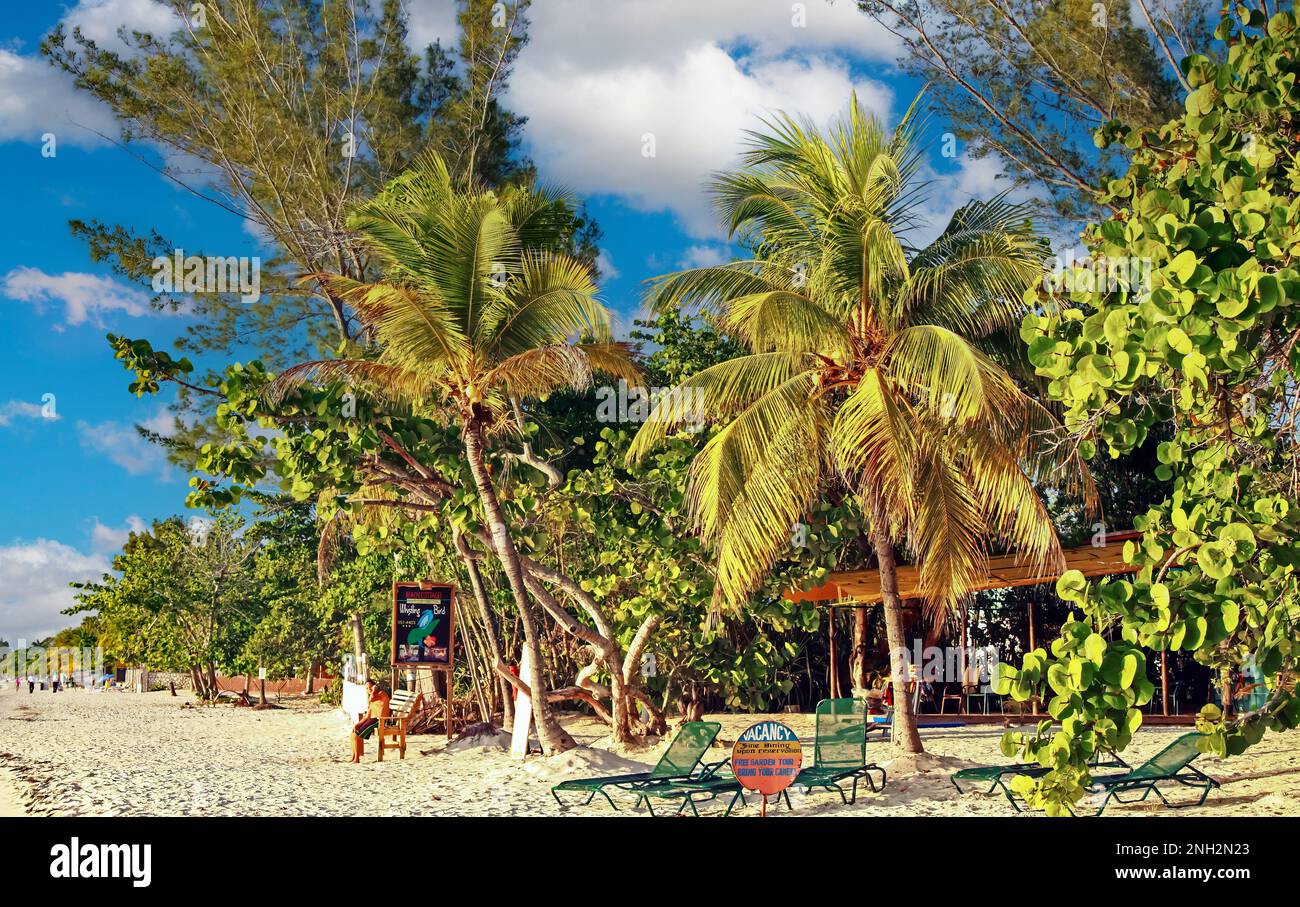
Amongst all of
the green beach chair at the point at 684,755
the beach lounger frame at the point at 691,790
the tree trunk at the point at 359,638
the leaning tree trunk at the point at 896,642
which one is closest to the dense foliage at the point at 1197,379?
the beach lounger frame at the point at 691,790

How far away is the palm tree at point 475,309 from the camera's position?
11.3m

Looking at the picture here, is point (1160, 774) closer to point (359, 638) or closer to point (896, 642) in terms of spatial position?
point (896, 642)

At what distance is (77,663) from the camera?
62.3m

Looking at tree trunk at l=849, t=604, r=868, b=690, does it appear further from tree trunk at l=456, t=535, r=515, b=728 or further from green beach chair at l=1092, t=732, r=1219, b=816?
green beach chair at l=1092, t=732, r=1219, b=816

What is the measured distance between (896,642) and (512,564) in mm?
4054

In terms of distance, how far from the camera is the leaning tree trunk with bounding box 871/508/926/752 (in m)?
11.3

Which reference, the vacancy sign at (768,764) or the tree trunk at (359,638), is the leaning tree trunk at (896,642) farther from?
the tree trunk at (359,638)

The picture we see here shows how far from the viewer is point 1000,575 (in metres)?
14.0

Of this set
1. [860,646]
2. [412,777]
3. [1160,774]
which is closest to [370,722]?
[412,777]

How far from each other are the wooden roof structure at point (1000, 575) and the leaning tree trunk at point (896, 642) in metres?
1.17

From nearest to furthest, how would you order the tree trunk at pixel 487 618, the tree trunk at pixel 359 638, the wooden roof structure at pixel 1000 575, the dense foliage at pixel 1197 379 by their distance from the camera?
the dense foliage at pixel 1197 379
the wooden roof structure at pixel 1000 575
the tree trunk at pixel 487 618
the tree trunk at pixel 359 638

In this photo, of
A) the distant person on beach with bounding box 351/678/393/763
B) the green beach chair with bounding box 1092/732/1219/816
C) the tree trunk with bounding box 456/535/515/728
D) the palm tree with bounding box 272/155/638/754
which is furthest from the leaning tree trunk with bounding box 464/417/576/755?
the green beach chair with bounding box 1092/732/1219/816

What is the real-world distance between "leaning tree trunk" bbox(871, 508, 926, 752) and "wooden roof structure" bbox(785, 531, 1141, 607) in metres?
1.17

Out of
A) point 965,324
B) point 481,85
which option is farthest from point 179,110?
point 965,324
